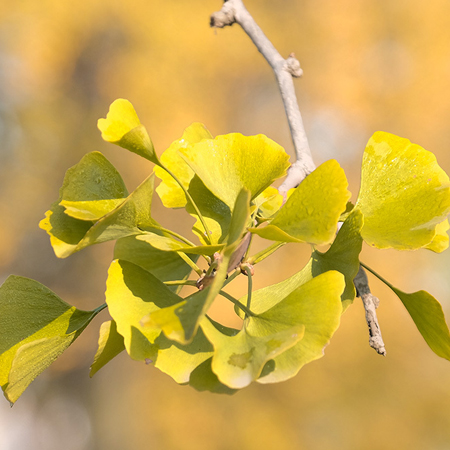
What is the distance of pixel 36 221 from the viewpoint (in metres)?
1.79

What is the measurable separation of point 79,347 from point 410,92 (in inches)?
62.3

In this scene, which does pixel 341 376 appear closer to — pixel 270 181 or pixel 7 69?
pixel 270 181

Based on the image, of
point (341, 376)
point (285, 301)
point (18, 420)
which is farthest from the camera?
point (18, 420)

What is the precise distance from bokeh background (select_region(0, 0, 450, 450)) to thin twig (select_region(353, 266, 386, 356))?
1.15m

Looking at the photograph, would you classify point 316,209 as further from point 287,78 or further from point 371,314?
point 287,78

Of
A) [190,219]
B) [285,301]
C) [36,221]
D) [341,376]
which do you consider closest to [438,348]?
[285,301]

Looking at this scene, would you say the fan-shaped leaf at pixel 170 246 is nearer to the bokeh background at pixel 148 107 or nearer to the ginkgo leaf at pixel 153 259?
the ginkgo leaf at pixel 153 259

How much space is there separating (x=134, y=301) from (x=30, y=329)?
98 mm

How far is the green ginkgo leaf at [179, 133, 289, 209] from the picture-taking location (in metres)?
0.29

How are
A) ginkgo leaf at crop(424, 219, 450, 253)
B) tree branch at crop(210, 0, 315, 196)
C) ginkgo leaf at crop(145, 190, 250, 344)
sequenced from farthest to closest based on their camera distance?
tree branch at crop(210, 0, 315, 196)
ginkgo leaf at crop(424, 219, 450, 253)
ginkgo leaf at crop(145, 190, 250, 344)

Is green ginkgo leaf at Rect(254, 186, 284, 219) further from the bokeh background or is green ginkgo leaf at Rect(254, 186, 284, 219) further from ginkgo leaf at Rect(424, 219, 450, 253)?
the bokeh background

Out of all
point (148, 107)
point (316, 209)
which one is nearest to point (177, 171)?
point (316, 209)

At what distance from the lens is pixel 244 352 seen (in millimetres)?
227

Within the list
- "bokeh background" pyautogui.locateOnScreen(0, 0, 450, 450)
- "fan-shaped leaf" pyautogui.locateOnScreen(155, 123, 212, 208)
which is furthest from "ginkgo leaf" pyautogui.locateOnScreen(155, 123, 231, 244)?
"bokeh background" pyautogui.locateOnScreen(0, 0, 450, 450)
